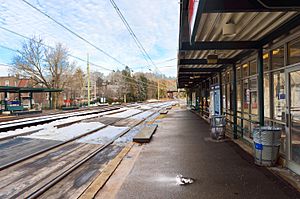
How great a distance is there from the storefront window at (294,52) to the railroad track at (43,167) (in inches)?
211

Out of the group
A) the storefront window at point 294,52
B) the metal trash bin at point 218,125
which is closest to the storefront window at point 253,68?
the metal trash bin at point 218,125

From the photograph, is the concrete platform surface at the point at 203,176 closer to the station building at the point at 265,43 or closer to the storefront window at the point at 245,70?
the station building at the point at 265,43

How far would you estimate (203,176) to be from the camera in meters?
5.39

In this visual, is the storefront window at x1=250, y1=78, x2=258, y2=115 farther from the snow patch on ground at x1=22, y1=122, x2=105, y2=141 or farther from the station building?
the snow patch on ground at x1=22, y1=122, x2=105, y2=141

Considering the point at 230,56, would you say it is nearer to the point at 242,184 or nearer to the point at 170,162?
the point at 170,162

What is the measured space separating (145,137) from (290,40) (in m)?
6.11

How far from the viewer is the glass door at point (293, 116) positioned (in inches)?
212

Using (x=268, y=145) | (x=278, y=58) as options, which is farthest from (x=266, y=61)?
(x=268, y=145)

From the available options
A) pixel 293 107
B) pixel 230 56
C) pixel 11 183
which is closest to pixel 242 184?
pixel 293 107

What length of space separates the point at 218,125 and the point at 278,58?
12.6ft

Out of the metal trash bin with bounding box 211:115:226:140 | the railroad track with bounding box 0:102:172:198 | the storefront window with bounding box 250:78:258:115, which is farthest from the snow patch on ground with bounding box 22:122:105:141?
the storefront window with bounding box 250:78:258:115

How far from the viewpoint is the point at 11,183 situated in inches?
224

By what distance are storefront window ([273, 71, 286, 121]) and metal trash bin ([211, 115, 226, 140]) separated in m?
3.06

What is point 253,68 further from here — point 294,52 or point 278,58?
point 294,52
